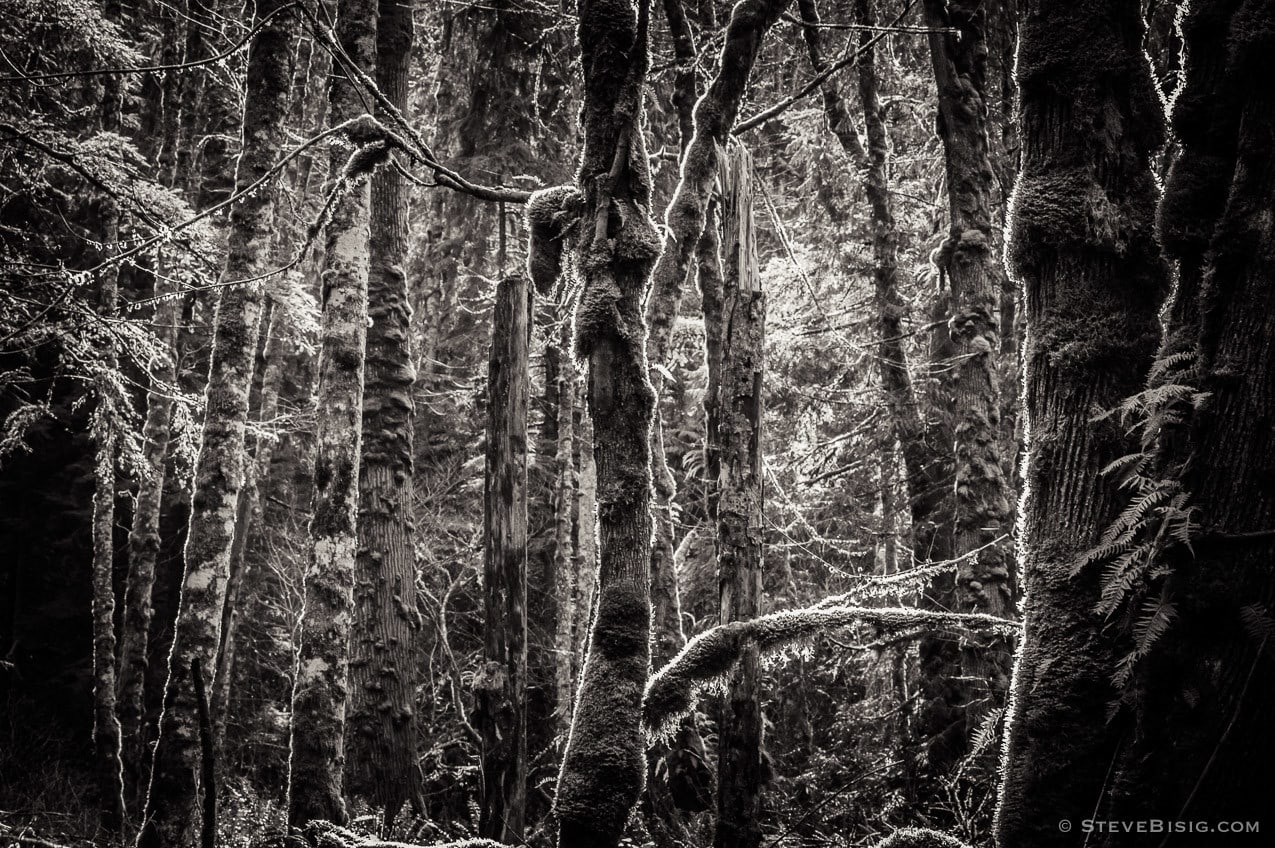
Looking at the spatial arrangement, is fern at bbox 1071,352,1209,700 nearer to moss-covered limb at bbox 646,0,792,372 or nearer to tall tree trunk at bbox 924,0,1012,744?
moss-covered limb at bbox 646,0,792,372

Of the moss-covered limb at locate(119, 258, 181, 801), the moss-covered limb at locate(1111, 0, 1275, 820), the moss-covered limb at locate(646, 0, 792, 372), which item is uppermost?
the moss-covered limb at locate(646, 0, 792, 372)

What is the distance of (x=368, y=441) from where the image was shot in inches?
320

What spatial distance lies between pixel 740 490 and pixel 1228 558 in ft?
12.5

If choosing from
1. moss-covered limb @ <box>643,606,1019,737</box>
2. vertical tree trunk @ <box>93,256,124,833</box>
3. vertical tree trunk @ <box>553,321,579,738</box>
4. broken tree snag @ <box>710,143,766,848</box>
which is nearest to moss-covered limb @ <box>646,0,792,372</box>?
broken tree snag @ <box>710,143,766,848</box>

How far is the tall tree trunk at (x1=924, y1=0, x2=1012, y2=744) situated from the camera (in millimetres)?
7656

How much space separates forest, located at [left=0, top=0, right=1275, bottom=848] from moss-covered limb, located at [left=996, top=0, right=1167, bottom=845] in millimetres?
15

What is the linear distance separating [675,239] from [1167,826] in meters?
3.37

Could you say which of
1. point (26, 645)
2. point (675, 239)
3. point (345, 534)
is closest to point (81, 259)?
point (26, 645)

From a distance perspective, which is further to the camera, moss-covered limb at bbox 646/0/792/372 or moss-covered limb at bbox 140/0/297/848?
moss-covered limb at bbox 140/0/297/848

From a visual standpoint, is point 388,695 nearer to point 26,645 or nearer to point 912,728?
point 912,728

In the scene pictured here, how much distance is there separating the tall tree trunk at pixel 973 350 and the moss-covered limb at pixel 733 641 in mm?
4066

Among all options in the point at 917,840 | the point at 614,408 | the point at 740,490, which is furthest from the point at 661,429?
the point at 917,840

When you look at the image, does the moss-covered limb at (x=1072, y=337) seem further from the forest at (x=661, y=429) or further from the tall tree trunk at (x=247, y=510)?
the tall tree trunk at (x=247, y=510)

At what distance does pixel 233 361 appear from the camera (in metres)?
7.76
